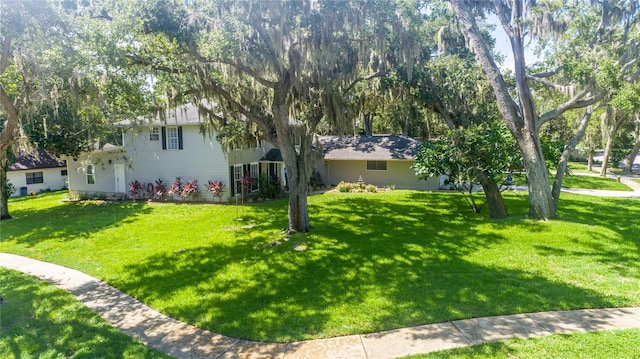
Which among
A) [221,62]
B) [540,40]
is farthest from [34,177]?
[540,40]

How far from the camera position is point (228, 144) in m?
16.4

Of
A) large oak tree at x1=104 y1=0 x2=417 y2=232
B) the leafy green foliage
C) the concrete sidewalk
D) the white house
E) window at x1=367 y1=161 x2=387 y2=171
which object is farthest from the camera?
window at x1=367 y1=161 x2=387 y2=171

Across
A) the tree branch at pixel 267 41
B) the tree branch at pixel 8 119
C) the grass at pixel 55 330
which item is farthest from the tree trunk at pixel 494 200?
the tree branch at pixel 8 119

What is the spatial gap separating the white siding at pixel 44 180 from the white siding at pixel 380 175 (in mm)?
20481

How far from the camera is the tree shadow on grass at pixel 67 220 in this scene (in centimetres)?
1260

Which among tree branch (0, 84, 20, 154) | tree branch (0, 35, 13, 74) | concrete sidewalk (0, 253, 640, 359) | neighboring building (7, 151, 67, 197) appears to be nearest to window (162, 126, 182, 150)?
tree branch (0, 84, 20, 154)

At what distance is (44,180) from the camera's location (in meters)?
26.9

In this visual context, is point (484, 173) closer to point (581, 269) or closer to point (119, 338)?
point (581, 269)

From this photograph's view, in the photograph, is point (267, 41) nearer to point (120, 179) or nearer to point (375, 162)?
point (375, 162)

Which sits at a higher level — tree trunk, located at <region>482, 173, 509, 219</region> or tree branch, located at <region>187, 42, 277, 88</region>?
tree branch, located at <region>187, 42, 277, 88</region>

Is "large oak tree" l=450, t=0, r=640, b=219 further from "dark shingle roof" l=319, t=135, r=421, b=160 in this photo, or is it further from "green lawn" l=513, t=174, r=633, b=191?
"green lawn" l=513, t=174, r=633, b=191

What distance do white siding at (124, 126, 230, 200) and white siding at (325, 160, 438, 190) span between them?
833 centimetres

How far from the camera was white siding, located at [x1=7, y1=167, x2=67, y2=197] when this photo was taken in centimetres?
2512

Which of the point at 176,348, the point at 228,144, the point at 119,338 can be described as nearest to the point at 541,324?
the point at 176,348
